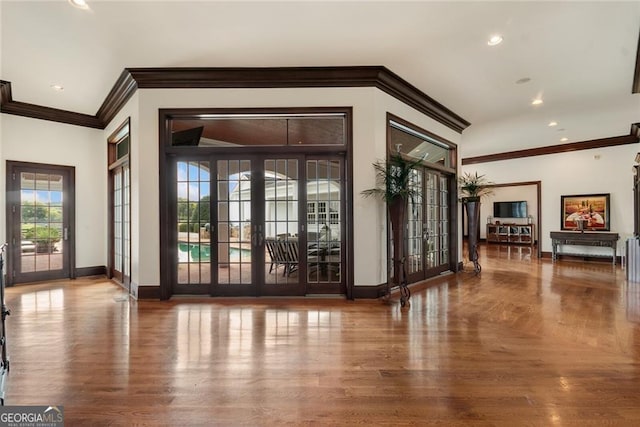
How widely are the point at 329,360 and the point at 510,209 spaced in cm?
1215

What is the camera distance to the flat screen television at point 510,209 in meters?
11.8

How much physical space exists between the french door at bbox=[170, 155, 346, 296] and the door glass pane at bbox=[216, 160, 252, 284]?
1 centimetres

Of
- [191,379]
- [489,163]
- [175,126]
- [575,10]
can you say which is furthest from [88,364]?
[489,163]

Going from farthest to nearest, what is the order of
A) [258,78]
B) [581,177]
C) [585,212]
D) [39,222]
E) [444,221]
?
[581,177], [585,212], [444,221], [39,222], [258,78]

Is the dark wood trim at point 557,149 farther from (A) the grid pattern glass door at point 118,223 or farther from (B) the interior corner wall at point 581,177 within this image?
(A) the grid pattern glass door at point 118,223

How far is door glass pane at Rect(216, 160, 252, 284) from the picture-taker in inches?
179

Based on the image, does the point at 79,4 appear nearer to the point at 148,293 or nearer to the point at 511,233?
the point at 148,293

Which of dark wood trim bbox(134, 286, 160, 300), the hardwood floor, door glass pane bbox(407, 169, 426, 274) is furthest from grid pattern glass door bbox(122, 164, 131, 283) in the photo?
door glass pane bbox(407, 169, 426, 274)

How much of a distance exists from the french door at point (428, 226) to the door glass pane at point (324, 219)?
4.90 feet

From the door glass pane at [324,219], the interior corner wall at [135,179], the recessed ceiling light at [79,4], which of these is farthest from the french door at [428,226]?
the recessed ceiling light at [79,4]

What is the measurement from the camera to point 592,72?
436 cm

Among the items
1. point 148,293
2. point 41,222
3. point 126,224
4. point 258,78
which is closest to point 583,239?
point 258,78

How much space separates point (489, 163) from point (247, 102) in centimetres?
879

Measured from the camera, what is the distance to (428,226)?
579 centimetres
